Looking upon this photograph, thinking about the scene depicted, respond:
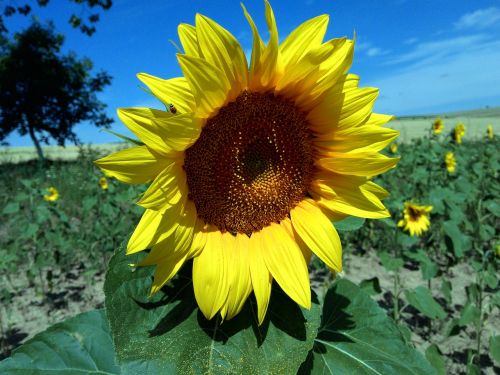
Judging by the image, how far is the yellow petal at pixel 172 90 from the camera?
103 centimetres

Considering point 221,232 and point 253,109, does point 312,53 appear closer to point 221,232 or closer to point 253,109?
point 253,109

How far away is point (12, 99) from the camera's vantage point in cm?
2264

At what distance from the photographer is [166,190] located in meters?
1.09

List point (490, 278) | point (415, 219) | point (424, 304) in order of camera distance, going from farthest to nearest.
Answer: point (415, 219)
point (490, 278)
point (424, 304)

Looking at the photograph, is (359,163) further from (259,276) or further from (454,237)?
(454,237)

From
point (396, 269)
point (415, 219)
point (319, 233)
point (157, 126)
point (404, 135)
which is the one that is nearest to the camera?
point (157, 126)

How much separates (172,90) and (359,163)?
0.57 m

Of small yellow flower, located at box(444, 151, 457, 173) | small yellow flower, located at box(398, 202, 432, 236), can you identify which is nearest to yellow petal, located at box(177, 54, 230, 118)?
small yellow flower, located at box(398, 202, 432, 236)

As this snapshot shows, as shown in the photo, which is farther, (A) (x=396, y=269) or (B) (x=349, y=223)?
(A) (x=396, y=269)

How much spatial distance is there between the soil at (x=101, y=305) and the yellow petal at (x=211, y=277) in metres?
2.23

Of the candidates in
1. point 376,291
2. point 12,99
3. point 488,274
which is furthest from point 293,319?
point 12,99

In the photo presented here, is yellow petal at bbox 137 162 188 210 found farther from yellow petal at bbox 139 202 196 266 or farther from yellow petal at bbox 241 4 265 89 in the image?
yellow petal at bbox 241 4 265 89

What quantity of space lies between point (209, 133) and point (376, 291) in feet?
6.85

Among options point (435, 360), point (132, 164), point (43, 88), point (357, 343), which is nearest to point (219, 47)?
point (132, 164)
